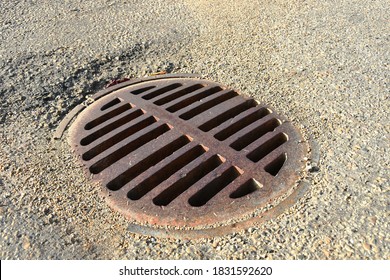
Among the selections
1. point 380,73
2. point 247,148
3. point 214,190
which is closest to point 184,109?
point 247,148

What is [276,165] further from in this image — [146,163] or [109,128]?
→ [109,128]

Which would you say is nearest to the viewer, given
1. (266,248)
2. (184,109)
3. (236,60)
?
(266,248)

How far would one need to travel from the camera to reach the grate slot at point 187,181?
176cm

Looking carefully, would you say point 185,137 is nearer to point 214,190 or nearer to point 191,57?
point 214,190

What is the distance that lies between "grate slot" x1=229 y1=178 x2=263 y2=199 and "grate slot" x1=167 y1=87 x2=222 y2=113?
69 cm

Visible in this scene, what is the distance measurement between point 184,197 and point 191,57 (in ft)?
4.08

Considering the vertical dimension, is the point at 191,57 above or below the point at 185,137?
above

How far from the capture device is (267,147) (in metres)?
2.02

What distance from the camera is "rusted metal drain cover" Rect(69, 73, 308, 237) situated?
171cm

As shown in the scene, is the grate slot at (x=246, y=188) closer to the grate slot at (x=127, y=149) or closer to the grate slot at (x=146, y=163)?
the grate slot at (x=146, y=163)

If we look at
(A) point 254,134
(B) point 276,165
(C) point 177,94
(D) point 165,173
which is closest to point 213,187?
(D) point 165,173

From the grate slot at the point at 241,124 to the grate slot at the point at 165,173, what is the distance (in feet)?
0.51

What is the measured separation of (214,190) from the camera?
1.80 m

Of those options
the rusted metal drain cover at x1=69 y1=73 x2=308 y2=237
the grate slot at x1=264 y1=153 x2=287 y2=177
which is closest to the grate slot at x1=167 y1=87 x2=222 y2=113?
the rusted metal drain cover at x1=69 y1=73 x2=308 y2=237
